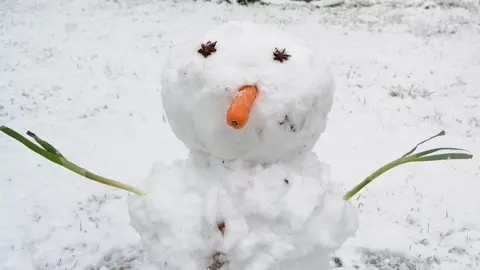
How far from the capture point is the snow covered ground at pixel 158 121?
3668 mm

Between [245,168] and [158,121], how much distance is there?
3715 millimetres

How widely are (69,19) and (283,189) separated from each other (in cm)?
895

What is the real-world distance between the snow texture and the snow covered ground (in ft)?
5.08

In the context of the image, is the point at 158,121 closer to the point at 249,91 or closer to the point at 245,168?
the point at 245,168

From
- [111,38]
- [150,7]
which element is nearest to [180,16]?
[150,7]

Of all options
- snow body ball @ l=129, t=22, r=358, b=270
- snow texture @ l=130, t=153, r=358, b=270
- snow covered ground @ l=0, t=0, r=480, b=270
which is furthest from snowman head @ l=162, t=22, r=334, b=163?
snow covered ground @ l=0, t=0, r=480, b=270

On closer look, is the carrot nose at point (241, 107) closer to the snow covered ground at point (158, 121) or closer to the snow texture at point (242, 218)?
the snow texture at point (242, 218)

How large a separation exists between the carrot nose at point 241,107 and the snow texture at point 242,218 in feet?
1.28

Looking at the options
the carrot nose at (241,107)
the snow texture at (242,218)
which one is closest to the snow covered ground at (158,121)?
the snow texture at (242,218)

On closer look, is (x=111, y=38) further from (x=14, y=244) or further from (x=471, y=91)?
(x=471, y=91)

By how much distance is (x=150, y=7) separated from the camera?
10.8 metres

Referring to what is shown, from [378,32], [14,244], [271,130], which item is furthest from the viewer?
[378,32]

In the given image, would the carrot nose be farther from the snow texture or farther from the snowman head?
the snow texture

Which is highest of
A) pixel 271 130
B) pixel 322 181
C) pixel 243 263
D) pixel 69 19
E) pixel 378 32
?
pixel 271 130
